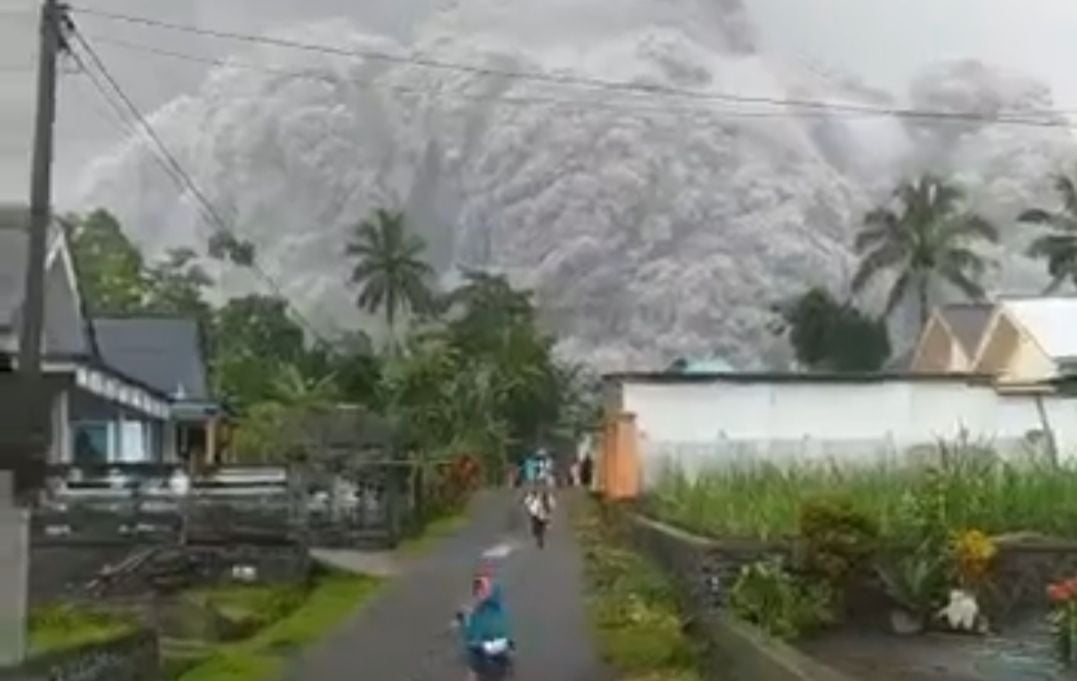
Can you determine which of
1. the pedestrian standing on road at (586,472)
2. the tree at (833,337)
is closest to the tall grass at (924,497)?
the pedestrian standing on road at (586,472)

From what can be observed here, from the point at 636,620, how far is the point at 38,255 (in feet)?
24.9

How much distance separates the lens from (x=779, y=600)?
637 inches

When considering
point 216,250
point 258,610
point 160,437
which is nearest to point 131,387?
point 160,437

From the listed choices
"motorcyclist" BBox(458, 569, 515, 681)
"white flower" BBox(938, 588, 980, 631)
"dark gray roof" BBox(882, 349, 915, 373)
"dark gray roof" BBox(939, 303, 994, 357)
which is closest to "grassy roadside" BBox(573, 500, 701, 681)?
"motorcyclist" BBox(458, 569, 515, 681)

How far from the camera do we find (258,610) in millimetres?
20812

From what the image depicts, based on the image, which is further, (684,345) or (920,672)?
(684,345)

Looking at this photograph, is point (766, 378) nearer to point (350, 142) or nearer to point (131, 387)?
point (131, 387)

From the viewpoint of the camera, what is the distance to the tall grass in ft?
56.1

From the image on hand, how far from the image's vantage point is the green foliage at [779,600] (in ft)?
52.3

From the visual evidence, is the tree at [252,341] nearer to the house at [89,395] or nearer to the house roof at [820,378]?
the house at [89,395]

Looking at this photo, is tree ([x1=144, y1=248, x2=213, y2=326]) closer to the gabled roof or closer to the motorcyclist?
the gabled roof

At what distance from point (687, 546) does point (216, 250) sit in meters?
64.6

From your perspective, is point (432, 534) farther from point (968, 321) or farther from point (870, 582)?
point (968, 321)

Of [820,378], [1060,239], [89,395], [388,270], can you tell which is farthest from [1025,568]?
[388,270]
